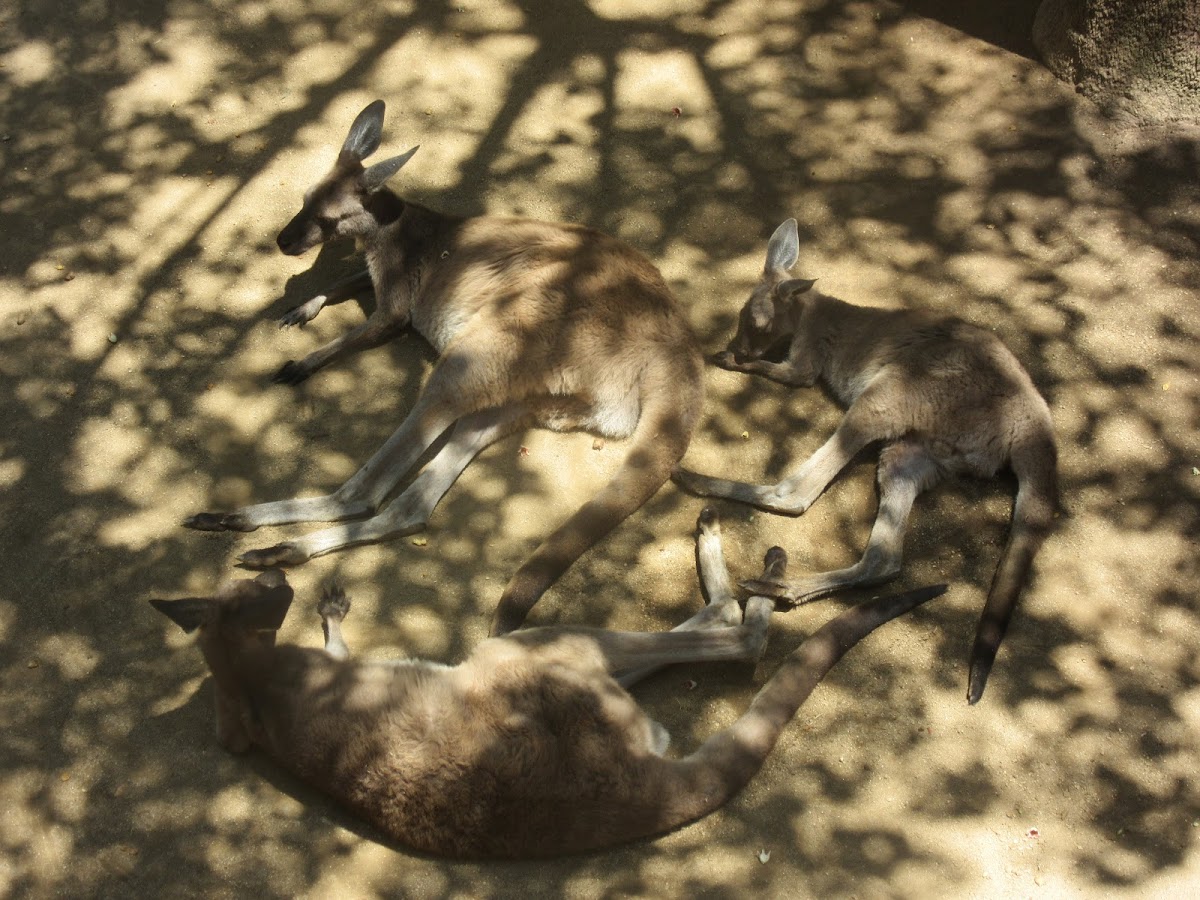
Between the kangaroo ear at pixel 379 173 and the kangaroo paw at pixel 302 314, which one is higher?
the kangaroo ear at pixel 379 173

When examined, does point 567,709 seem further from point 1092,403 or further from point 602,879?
point 1092,403

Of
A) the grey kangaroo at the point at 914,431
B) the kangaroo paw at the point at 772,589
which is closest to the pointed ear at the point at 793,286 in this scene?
the grey kangaroo at the point at 914,431

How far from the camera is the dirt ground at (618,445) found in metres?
3.72

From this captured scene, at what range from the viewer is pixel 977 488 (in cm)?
467

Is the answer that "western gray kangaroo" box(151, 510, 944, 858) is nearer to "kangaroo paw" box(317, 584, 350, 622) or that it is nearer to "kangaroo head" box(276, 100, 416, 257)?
"kangaroo paw" box(317, 584, 350, 622)

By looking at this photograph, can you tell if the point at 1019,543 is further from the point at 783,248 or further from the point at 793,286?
the point at 783,248

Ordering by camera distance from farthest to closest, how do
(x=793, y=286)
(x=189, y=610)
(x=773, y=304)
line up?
(x=773, y=304) < (x=793, y=286) < (x=189, y=610)

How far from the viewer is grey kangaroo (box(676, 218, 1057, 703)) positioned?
4.33 meters

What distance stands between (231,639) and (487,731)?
2.97 feet

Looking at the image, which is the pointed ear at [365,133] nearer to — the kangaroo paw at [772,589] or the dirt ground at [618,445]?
the dirt ground at [618,445]

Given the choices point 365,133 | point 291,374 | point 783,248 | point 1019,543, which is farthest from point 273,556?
point 1019,543

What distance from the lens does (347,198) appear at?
5324 mm

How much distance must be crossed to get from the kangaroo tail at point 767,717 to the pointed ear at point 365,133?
10.1 feet

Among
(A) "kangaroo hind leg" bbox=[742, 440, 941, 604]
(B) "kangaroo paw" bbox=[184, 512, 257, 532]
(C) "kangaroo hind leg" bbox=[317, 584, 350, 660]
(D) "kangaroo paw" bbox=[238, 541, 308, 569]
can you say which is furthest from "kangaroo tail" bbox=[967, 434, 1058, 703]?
(B) "kangaroo paw" bbox=[184, 512, 257, 532]
